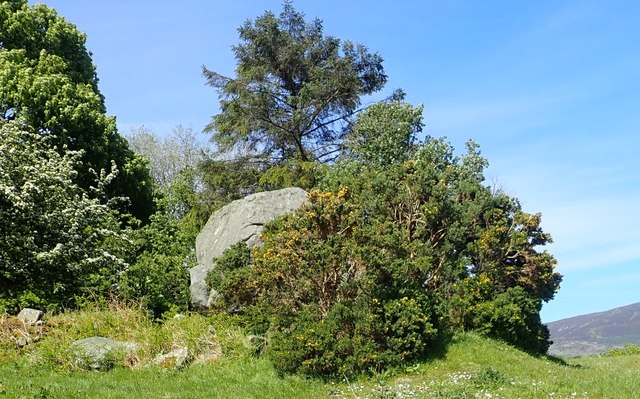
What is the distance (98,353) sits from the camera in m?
12.8

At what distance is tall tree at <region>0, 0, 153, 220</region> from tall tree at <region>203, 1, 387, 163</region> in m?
5.08

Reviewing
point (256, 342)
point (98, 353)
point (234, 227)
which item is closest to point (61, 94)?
point (234, 227)

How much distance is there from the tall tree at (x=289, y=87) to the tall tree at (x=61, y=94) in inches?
200

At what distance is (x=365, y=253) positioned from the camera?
12.2 meters

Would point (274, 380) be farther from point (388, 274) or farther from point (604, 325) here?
Result: point (604, 325)

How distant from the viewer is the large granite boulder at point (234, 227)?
54.5ft

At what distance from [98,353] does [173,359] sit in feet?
5.46

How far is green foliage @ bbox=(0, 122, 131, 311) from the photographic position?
59.8ft

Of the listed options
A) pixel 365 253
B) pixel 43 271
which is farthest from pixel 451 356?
pixel 43 271

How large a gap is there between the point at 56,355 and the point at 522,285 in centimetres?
1160

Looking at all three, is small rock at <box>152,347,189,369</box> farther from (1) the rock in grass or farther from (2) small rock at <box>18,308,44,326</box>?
(2) small rock at <box>18,308,44,326</box>

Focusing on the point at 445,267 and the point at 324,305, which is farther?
the point at 445,267

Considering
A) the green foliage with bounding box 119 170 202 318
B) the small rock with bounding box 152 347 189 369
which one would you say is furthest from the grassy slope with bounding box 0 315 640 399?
the green foliage with bounding box 119 170 202 318

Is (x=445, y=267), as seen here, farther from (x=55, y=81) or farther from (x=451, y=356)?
(x=55, y=81)
